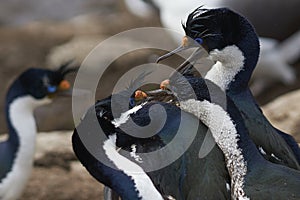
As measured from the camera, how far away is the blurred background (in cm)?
412

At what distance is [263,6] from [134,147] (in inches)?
136

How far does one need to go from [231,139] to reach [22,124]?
5.58 feet

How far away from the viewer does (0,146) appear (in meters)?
3.85

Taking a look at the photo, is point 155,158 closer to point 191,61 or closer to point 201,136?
point 201,136

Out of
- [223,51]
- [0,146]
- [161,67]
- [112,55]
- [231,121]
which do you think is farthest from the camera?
[112,55]

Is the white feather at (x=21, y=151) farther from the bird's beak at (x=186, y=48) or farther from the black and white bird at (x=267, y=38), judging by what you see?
the black and white bird at (x=267, y=38)

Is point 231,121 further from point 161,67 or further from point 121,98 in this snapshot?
point 161,67

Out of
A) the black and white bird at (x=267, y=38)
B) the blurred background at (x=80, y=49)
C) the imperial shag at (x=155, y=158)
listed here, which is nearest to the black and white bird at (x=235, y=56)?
the imperial shag at (x=155, y=158)

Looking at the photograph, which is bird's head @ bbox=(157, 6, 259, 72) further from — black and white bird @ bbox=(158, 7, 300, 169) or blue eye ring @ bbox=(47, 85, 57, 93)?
blue eye ring @ bbox=(47, 85, 57, 93)

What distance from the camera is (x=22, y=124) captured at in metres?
3.84

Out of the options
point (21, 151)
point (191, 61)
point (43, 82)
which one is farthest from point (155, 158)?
point (43, 82)

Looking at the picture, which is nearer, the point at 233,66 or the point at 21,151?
the point at 233,66

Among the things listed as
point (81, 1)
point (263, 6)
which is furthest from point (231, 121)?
point (81, 1)

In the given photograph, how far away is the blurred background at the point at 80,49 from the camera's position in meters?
4.12
